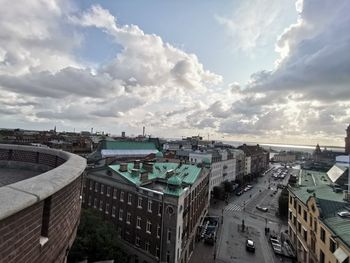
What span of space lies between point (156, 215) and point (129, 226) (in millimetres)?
5702

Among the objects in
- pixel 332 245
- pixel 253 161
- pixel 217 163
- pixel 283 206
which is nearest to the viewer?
pixel 332 245

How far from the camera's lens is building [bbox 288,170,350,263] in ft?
72.8

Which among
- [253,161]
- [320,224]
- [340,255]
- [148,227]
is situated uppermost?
[253,161]

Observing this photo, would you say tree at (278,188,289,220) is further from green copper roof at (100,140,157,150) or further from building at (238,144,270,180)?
green copper roof at (100,140,157,150)

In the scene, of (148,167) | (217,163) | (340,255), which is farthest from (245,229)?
(340,255)

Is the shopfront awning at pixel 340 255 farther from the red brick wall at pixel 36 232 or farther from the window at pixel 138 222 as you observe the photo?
the red brick wall at pixel 36 232

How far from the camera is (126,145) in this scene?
85.2 m

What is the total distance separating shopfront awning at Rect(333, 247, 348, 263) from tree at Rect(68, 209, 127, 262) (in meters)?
21.4

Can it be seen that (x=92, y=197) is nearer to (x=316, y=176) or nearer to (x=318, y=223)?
(x=318, y=223)

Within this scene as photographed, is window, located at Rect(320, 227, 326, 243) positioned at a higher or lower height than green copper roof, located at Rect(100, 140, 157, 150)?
lower

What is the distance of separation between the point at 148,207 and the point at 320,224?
814 inches

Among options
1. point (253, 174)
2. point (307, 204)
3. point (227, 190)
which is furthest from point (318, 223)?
point (253, 174)

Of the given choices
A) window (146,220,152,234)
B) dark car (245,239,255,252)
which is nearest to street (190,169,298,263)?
dark car (245,239,255,252)

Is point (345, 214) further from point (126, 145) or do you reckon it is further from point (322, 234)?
point (126, 145)
